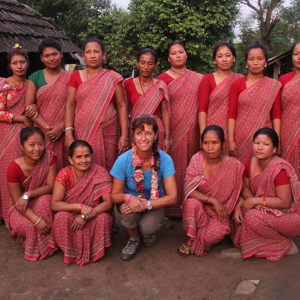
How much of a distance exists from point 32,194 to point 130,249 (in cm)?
115

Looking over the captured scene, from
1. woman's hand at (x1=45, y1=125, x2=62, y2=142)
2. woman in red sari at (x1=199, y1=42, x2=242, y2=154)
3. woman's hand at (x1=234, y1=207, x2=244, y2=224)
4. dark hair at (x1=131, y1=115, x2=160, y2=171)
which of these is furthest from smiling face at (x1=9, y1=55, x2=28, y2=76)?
woman's hand at (x1=234, y1=207, x2=244, y2=224)

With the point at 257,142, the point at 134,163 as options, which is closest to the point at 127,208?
the point at 134,163

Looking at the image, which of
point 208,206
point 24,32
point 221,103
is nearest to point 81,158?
point 208,206

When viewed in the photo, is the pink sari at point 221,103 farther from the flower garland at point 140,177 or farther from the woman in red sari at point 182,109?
the flower garland at point 140,177

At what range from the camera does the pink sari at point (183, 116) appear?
3.97 m

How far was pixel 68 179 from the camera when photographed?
321 centimetres

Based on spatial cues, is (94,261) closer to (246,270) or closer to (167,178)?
(167,178)

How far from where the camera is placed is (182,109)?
157 inches

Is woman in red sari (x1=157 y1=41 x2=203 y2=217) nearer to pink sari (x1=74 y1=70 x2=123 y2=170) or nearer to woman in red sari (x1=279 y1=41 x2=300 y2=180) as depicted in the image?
Result: pink sari (x1=74 y1=70 x2=123 y2=170)

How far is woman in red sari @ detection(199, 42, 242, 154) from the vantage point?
3702 mm

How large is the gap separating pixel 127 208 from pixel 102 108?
119 cm

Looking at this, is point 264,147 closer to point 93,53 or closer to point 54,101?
point 93,53

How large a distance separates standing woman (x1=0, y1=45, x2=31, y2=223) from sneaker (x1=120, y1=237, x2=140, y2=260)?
5.24ft

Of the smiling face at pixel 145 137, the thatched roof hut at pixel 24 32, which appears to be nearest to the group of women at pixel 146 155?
the smiling face at pixel 145 137
